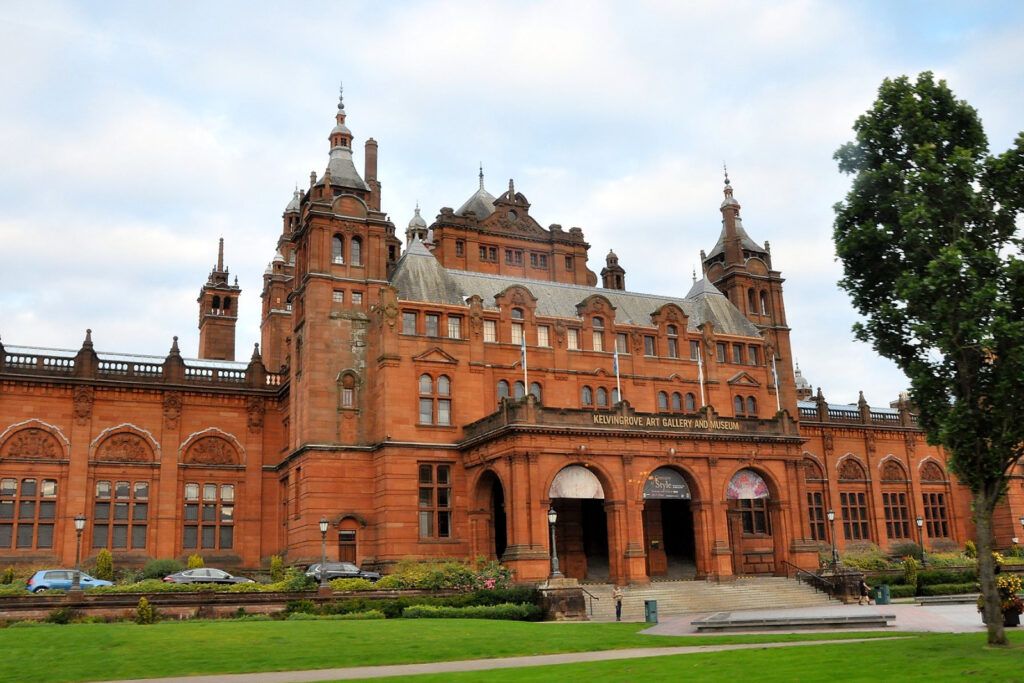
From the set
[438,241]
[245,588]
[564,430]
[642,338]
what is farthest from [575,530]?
[438,241]

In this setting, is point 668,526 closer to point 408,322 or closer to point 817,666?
point 408,322

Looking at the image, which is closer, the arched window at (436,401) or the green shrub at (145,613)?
the green shrub at (145,613)

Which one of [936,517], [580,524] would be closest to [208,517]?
[580,524]

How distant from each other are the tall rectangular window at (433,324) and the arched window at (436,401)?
2.61 m

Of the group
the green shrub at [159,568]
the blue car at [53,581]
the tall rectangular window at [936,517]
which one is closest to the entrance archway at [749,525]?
the tall rectangular window at [936,517]

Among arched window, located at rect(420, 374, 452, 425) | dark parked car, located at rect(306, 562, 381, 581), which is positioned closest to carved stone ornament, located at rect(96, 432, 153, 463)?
dark parked car, located at rect(306, 562, 381, 581)

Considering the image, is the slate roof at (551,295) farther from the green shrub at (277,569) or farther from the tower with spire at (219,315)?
the tower with spire at (219,315)

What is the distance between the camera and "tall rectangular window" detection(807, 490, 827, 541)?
2721 inches

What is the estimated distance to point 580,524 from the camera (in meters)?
52.1

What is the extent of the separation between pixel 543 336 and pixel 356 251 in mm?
12293

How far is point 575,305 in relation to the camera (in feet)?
196

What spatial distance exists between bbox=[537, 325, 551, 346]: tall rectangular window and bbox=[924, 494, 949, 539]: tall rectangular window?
37510 millimetres

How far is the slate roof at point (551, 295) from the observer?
2184 inches

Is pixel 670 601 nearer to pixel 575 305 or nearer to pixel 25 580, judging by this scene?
pixel 575 305
